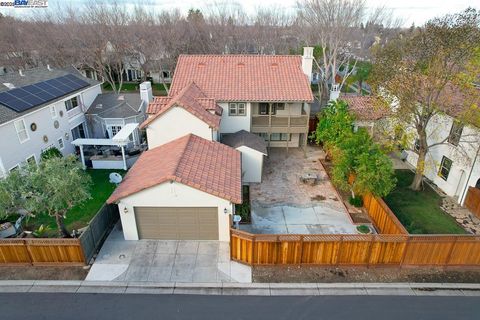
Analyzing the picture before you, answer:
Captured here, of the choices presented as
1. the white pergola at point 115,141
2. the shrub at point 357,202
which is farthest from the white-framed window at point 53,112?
the shrub at point 357,202

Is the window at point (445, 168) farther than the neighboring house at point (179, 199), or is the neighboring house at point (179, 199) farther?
the window at point (445, 168)

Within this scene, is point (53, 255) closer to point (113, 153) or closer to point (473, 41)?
point (113, 153)

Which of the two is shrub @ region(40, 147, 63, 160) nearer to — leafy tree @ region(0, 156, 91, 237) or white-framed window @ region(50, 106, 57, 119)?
white-framed window @ region(50, 106, 57, 119)

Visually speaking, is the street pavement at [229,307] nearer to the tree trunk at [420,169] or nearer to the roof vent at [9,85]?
the tree trunk at [420,169]

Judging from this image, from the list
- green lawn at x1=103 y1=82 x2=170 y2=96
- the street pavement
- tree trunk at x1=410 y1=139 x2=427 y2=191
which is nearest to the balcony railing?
tree trunk at x1=410 y1=139 x2=427 y2=191

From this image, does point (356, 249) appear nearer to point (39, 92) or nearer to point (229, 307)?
point (229, 307)

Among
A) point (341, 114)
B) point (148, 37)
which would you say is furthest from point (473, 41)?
point (148, 37)

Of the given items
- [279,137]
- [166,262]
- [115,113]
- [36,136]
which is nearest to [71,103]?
[115,113]

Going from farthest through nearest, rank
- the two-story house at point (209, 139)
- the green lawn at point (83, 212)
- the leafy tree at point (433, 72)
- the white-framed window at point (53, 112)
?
Answer: the white-framed window at point (53, 112) < the green lawn at point (83, 212) < the leafy tree at point (433, 72) < the two-story house at point (209, 139)
